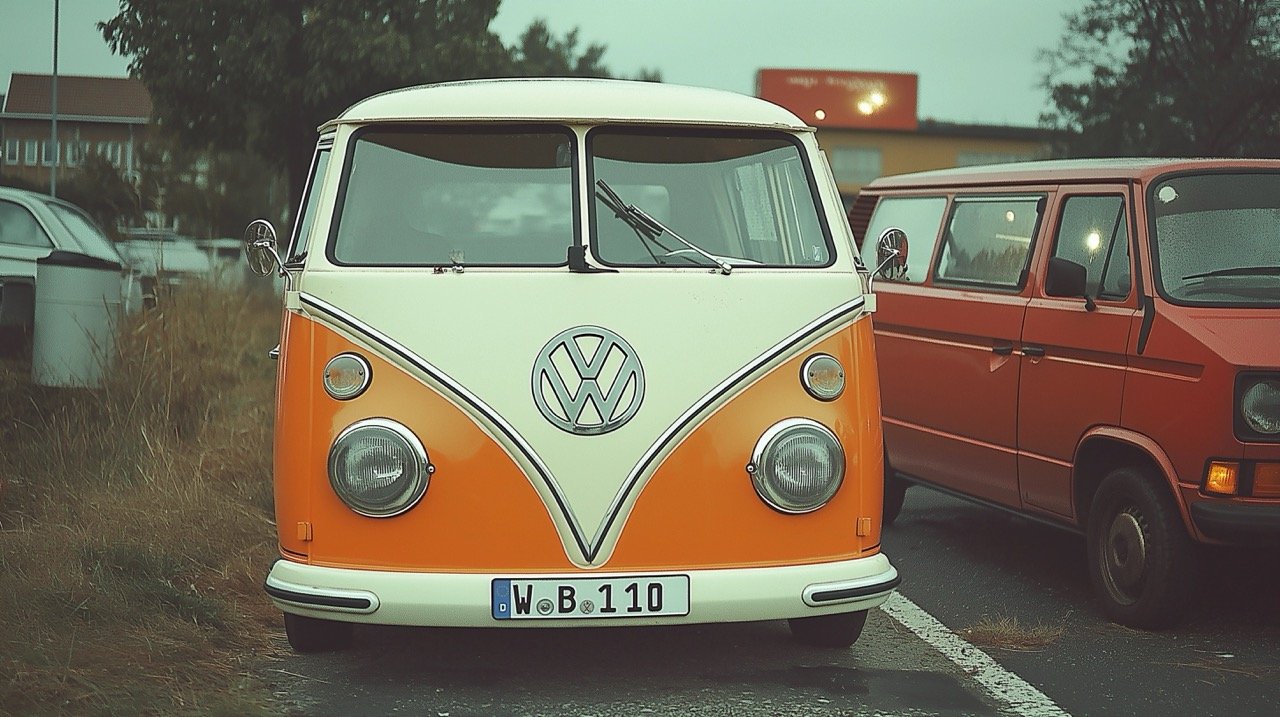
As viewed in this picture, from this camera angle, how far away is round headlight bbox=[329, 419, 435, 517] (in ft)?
16.1

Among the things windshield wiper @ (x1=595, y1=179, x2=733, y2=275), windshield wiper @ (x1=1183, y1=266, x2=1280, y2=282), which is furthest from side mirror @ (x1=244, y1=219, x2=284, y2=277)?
windshield wiper @ (x1=1183, y1=266, x2=1280, y2=282)

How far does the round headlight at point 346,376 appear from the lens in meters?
4.98

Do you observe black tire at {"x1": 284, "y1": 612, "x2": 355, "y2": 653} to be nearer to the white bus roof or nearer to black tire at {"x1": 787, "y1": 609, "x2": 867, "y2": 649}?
black tire at {"x1": 787, "y1": 609, "x2": 867, "y2": 649}

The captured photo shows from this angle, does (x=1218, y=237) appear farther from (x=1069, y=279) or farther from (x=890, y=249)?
(x=890, y=249)

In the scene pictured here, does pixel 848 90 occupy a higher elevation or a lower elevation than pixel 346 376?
higher

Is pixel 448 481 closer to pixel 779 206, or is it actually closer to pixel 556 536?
pixel 556 536

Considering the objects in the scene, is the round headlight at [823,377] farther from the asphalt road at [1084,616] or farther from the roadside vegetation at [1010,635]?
the roadside vegetation at [1010,635]

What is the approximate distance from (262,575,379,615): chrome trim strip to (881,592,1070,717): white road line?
2.03 metres

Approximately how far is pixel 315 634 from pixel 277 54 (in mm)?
12619

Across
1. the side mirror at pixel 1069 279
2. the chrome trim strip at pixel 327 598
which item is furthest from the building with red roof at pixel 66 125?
the side mirror at pixel 1069 279

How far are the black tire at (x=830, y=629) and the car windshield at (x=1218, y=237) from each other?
1789 millimetres

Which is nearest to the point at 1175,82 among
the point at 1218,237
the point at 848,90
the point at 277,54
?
the point at 277,54

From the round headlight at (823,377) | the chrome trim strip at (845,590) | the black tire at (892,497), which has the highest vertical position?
the round headlight at (823,377)

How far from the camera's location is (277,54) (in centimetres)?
1716
